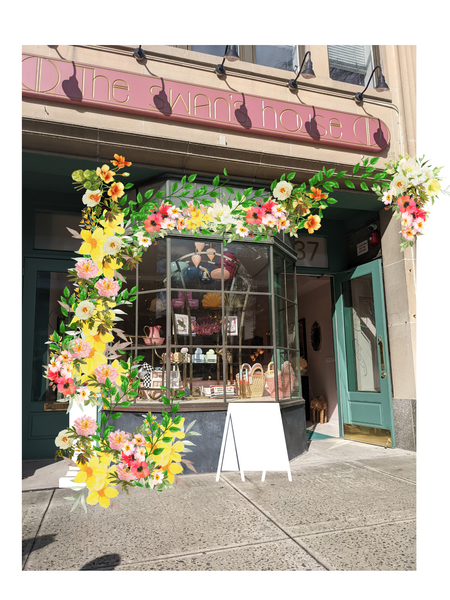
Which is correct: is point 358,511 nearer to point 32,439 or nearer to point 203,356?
point 203,356

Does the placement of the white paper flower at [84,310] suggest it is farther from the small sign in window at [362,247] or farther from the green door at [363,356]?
the small sign in window at [362,247]

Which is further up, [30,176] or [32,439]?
[30,176]

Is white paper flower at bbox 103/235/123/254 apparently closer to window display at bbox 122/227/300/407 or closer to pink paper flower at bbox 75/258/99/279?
pink paper flower at bbox 75/258/99/279

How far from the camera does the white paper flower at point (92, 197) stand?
87.1 inches

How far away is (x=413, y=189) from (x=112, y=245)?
176 cm

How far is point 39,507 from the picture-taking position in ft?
11.0

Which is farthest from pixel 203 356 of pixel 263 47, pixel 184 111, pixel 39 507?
pixel 263 47

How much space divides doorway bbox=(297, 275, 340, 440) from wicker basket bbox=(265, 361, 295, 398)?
239 centimetres

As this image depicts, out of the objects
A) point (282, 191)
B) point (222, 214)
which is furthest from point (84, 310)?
point (282, 191)

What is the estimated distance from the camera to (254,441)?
384 centimetres

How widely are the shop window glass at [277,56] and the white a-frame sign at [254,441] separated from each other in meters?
4.09

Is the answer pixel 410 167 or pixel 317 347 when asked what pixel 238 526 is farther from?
pixel 317 347

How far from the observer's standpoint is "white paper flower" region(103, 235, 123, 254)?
7.09 feet

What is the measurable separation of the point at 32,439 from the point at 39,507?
1942mm
